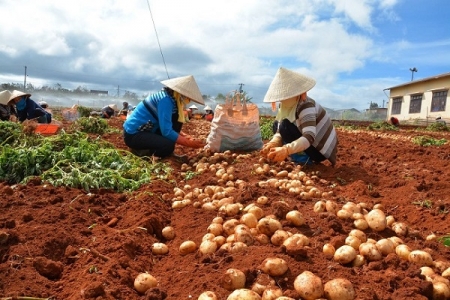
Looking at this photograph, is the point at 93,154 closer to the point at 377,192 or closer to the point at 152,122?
the point at 152,122

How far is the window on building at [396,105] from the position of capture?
103 feet

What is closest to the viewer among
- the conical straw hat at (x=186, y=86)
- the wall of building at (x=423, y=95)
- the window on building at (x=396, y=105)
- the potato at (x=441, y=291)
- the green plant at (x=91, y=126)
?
the potato at (x=441, y=291)

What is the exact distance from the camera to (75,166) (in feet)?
12.5

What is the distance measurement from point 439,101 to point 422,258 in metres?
27.3

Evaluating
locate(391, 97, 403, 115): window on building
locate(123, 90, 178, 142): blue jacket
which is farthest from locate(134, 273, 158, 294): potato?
locate(391, 97, 403, 115): window on building

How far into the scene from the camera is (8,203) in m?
2.90

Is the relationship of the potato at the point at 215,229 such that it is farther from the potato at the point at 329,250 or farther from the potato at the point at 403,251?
the potato at the point at 403,251

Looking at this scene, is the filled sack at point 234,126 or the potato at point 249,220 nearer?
the potato at point 249,220

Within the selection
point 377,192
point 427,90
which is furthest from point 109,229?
point 427,90

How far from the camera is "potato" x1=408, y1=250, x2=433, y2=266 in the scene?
201 cm

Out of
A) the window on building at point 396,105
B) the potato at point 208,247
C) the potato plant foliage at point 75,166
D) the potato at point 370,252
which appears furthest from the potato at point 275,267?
the window on building at point 396,105

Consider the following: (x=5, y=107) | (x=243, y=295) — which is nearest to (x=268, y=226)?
(x=243, y=295)

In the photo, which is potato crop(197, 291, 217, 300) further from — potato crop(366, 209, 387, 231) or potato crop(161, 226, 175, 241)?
potato crop(366, 209, 387, 231)

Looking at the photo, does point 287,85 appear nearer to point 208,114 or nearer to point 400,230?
point 400,230
